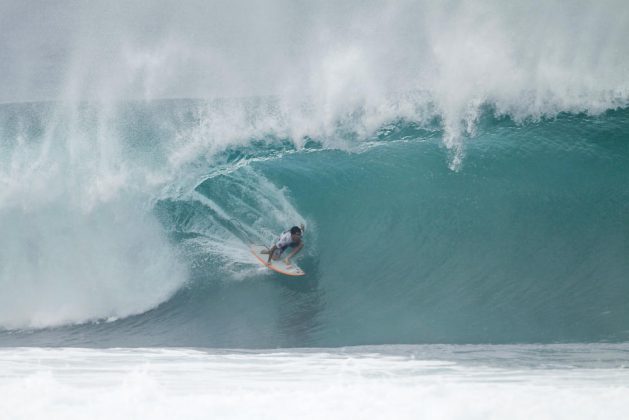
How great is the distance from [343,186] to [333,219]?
3.55ft

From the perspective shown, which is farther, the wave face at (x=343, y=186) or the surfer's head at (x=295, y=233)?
the surfer's head at (x=295, y=233)

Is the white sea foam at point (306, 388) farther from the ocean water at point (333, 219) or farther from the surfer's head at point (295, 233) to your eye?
the surfer's head at point (295, 233)

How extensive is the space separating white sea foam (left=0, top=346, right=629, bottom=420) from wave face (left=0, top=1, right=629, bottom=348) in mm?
1228

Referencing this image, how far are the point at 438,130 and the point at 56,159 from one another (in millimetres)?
9267

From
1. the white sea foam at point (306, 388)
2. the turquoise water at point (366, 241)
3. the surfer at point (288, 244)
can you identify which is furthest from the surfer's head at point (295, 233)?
the white sea foam at point (306, 388)

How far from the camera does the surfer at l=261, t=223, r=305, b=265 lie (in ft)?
32.4

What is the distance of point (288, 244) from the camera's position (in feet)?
32.8

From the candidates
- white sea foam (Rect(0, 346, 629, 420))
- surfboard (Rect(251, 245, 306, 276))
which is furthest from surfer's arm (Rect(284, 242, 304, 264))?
white sea foam (Rect(0, 346, 629, 420))

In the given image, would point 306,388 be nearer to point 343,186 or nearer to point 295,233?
point 295,233

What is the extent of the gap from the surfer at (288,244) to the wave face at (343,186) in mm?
441

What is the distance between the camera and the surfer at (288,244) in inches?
389

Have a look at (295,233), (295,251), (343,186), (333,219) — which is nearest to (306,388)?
(295,233)

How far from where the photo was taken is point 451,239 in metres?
10.4

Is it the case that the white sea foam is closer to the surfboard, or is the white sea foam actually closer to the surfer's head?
the surfboard
